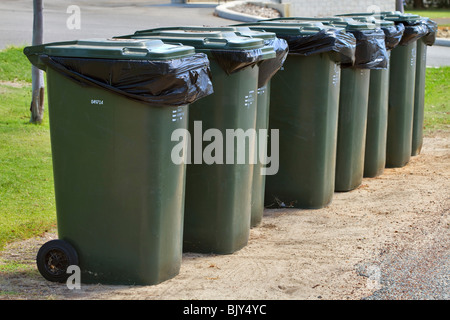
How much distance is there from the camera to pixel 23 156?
8758 millimetres

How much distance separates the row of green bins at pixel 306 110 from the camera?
730 cm

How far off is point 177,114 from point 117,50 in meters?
0.56

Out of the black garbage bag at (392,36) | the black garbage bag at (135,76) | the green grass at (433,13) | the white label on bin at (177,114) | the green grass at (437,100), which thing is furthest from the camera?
the green grass at (433,13)

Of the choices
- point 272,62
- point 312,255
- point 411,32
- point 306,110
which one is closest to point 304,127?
point 306,110

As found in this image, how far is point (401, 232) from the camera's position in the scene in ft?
21.9

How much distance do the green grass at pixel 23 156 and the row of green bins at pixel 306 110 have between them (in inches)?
87.4

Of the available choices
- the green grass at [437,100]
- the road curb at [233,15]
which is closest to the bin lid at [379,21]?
the green grass at [437,100]

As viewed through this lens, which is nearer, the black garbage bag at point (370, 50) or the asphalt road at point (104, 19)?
the black garbage bag at point (370, 50)

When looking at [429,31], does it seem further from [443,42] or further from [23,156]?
[443,42]

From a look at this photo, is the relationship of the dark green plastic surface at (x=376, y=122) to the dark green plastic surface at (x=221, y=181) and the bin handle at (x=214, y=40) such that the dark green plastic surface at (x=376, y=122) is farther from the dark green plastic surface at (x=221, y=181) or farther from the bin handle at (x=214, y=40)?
the bin handle at (x=214, y=40)

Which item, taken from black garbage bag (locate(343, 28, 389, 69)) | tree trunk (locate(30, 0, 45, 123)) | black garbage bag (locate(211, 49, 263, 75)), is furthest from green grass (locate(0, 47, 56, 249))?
black garbage bag (locate(343, 28, 389, 69))

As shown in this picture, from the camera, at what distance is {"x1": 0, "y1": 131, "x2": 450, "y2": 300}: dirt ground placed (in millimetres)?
5117

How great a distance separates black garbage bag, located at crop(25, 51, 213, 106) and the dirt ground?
125cm

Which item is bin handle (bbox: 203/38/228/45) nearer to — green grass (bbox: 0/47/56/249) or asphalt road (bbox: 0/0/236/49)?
green grass (bbox: 0/47/56/249)
